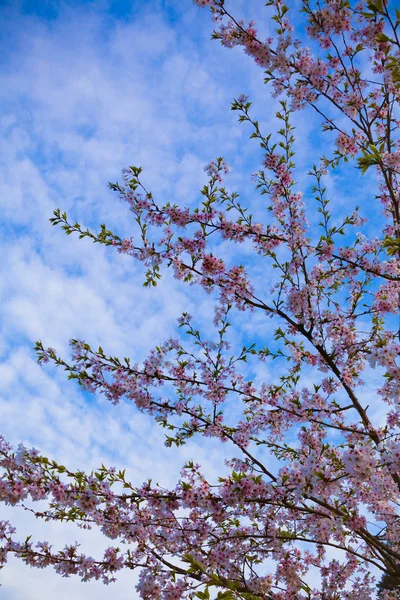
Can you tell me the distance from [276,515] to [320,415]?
4.62 feet

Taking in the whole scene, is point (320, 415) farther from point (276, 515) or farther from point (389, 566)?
point (389, 566)

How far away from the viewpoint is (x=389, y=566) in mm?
5438

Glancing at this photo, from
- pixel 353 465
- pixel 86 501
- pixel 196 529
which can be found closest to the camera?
pixel 353 465

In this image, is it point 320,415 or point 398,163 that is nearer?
point 320,415

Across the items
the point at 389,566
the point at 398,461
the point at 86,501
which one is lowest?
the point at 86,501

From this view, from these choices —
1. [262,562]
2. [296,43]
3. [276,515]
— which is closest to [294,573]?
[262,562]

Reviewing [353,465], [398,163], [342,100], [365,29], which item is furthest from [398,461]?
[365,29]

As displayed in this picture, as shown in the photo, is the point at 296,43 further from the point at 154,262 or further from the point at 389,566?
the point at 389,566

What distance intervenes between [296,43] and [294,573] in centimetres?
725

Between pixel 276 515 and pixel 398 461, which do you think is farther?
pixel 276 515

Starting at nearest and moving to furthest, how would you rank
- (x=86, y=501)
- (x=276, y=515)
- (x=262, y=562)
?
(x=86, y=501)
(x=276, y=515)
(x=262, y=562)

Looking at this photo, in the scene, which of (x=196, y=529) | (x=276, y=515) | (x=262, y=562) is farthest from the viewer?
(x=262, y=562)

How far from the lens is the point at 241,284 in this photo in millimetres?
6094

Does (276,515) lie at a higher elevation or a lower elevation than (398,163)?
lower
